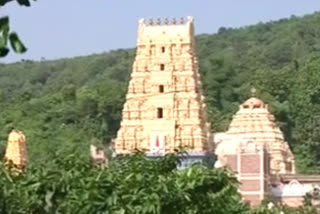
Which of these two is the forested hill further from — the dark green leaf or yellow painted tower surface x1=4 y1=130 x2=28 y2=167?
the dark green leaf

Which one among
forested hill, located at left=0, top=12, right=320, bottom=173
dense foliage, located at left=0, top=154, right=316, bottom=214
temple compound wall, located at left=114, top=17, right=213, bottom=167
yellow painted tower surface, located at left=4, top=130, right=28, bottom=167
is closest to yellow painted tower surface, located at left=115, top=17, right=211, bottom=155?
temple compound wall, located at left=114, top=17, right=213, bottom=167

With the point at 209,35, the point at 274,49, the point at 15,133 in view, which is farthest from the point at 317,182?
the point at 209,35

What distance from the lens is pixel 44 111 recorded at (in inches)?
3199

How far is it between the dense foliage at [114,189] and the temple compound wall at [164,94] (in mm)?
41470

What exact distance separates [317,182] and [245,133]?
132 inches

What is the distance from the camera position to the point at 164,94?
6003cm

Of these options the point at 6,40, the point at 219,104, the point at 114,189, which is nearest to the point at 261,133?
the point at 219,104

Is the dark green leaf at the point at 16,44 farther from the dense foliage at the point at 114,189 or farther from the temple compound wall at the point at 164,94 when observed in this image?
the temple compound wall at the point at 164,94

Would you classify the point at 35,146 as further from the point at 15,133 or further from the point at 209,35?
the point at 209,35

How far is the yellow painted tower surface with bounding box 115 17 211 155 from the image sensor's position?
59438 millimetres

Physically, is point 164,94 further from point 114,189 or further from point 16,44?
point 16,44

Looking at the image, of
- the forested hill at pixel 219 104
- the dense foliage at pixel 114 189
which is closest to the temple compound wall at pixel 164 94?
the forested hill at pixel 219 104

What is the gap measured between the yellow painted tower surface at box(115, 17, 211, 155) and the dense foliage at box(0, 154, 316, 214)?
41.5m

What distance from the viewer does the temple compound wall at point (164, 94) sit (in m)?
59.4
